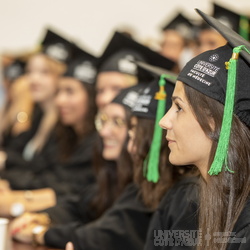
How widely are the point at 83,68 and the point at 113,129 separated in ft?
3.73

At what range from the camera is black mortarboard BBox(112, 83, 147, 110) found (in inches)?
105

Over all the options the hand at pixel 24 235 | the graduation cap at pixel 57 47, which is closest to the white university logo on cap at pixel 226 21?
the graduation cap at pixel 57 47

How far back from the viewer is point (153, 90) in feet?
7.22

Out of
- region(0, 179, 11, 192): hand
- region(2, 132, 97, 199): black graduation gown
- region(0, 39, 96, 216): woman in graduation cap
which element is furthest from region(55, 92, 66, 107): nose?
region(0, 179, 11, 192): hand

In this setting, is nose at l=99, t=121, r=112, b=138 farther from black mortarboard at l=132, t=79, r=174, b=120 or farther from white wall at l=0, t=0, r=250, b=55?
white wall at l=0, t=0, r=250, b=55

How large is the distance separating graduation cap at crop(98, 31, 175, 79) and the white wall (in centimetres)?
315

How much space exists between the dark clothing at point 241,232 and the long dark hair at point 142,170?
0.65m

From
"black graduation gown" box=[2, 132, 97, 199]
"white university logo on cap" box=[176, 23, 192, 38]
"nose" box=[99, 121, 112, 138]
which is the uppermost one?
"white university logo on cap" box=[176, 23, 192, 38]

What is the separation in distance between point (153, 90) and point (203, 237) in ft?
2.69

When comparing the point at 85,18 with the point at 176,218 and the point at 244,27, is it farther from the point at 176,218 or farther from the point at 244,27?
the point at 176,218

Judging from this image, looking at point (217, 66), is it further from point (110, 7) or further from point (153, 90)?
point (110, 7)

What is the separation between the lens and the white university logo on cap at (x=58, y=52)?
431cm

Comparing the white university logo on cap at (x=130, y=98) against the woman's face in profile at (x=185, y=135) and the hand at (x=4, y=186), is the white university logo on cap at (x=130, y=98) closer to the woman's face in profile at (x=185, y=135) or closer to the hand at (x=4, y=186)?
the woman's face in profile at (x=185, y=135)

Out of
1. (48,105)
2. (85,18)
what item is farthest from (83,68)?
(85,18)
